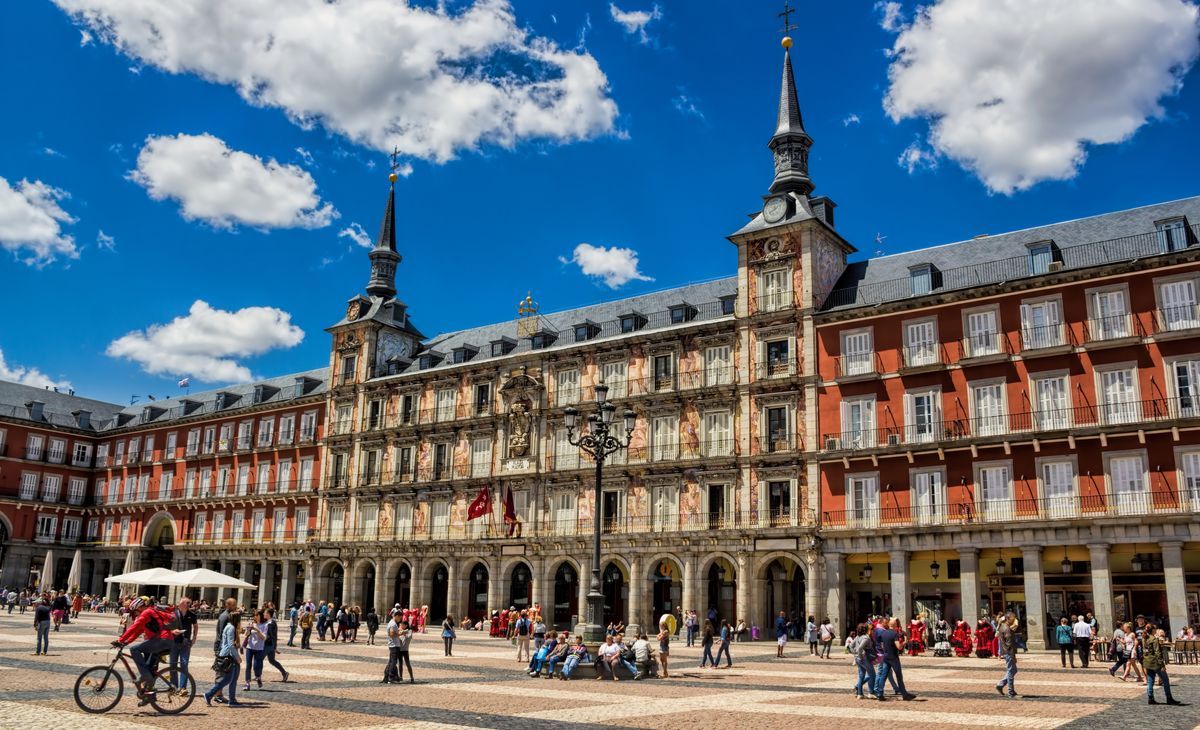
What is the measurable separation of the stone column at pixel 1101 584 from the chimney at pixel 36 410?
70849 millimetres

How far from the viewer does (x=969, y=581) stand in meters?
35.7

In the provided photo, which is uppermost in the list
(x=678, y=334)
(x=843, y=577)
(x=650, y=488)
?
(x=678, y=334)

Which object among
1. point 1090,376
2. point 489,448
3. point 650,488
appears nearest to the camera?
point 1090,376

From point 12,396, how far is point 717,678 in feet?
227

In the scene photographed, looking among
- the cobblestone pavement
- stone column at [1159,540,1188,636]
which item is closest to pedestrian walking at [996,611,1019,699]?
the cobblestone pavement

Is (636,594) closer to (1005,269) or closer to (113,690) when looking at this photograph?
(1005,269)

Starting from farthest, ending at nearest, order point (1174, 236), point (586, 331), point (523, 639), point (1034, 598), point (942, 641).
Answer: point (586, 331)
point (1174, 236)
point (1034, 598)
point (942, 641)
point (523, 639)

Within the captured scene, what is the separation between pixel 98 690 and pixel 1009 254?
1452 inches

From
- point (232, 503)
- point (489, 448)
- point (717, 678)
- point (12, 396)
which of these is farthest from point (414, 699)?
point (12, 396)

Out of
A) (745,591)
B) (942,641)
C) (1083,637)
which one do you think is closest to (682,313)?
(745,591)

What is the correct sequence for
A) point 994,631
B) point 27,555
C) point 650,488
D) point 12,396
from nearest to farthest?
point 994,631 < point 650,488 < point 27,555 < point 12,396

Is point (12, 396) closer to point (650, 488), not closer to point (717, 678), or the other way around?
point (650, 488)

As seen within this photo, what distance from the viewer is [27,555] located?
69.2m

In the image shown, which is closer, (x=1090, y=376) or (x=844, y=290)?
(x=1090, y=376)
